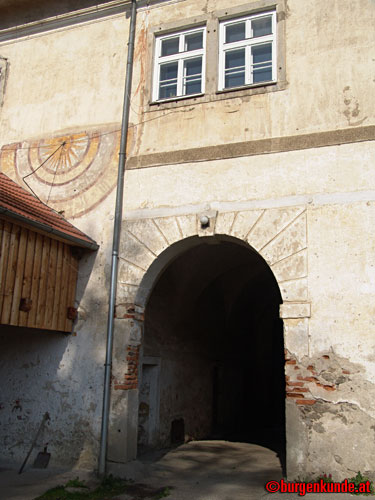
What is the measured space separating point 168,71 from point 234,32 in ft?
4.02

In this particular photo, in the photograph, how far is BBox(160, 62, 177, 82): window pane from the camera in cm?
857

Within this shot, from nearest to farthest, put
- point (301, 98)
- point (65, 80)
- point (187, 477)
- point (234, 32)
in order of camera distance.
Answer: point (187, 477) → point (301, 98) → point (234, 32) → point (65, 80)

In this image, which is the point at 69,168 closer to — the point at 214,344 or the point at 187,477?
the point at 214,344

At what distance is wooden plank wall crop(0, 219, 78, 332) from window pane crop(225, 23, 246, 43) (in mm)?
4177

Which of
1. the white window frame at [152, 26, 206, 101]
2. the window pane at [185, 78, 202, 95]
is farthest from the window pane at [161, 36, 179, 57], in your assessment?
the window pane at [185, 78, 202, 95]

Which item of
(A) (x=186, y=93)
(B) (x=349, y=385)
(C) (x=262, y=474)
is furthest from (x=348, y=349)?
(A) (x=186, y=93)

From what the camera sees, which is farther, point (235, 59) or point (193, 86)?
point (193, 86)

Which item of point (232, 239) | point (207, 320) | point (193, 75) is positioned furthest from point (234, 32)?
point (207, 320)

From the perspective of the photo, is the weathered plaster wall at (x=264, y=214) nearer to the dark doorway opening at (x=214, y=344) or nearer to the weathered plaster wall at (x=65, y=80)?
the weathered plaster wall at (x=65, y=80)

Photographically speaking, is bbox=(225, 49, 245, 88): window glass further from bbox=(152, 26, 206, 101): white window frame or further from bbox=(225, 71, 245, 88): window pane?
bbox=(152, 26, 206, 101): white window frame

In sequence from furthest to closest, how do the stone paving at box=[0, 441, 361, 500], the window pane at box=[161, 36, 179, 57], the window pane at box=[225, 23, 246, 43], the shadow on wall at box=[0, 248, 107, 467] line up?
the window pane at box=[161, 36, 179, 57]
the window pane at box=[225, 23, 246, 43]
the shadow on wall at box=[0, 248, 107, 467]
the stone paving at box=[0, 441, 361, 500]

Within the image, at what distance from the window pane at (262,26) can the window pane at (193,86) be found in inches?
44.6

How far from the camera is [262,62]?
25.9ft

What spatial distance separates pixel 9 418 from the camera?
26.3ft
